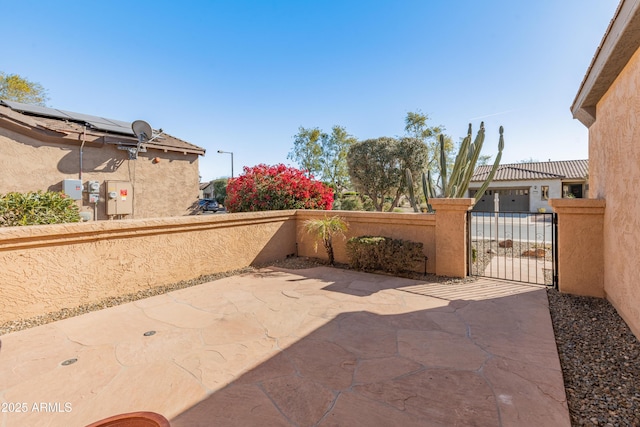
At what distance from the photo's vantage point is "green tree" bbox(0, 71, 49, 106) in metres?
21.2

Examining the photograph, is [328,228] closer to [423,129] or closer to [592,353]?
[592,353]

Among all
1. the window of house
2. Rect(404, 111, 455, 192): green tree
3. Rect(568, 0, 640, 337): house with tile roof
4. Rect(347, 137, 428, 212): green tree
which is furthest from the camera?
the window of house

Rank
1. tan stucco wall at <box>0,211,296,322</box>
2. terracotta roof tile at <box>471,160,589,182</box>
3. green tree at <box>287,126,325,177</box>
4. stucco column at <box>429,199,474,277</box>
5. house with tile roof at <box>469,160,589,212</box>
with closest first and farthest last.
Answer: tan stucco wall at <box>0,211,296,322</box>
stucco column at <box>429,199,474,277</box>
green tree at <box>287,126,325,177</box>
house with tile roof at <box>469,160,589,212</box>
terracotta roof tile at <box>471,160,589,182</box>

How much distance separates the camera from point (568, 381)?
8.37ft

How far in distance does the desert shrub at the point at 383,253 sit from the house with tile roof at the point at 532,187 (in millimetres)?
24588

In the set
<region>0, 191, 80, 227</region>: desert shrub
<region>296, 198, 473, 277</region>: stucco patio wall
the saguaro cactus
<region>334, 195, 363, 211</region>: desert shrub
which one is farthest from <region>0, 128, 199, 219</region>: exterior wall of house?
<region>334, 195, 363, 211</region>: desert shrub

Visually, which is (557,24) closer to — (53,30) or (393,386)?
(393,386)

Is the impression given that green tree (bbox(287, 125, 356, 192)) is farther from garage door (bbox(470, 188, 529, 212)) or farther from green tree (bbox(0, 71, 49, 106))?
green tree (bbox(0, 71, 49, 106))

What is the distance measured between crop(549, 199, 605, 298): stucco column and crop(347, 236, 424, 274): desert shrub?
2.31 m

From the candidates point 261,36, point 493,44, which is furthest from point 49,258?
point 493,44

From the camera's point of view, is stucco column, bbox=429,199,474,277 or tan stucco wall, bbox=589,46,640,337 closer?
tan stucco wall, bbox=589,46,640,337

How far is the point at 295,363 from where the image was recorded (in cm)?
286

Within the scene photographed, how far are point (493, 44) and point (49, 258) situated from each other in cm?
1376

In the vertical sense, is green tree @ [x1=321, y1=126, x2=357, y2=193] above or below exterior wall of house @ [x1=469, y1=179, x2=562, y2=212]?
above
